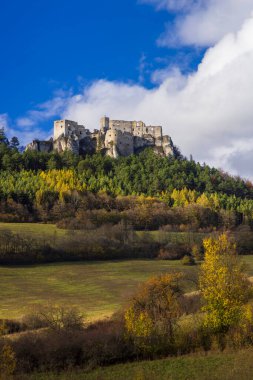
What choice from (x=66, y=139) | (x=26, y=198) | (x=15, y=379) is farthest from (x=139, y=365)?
(x=66, y=139)

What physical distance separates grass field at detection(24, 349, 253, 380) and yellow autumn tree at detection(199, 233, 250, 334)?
15.5 ft

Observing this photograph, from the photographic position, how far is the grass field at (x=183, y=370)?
32.7 m

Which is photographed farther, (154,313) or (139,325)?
(154,313)

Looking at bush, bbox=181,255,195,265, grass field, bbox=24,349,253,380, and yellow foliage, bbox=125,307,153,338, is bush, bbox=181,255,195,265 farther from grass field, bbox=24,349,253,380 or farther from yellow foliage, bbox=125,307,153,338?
grass field, bbox=24,349,253,380

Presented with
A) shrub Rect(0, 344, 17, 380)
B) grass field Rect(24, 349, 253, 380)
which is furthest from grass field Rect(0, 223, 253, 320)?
shrub Rect(0, 344, 17, 380)

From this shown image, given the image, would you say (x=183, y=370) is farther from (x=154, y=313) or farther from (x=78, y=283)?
(x=78, y=283)

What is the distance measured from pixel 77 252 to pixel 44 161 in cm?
8662

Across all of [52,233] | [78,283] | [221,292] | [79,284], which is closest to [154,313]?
[221,292]

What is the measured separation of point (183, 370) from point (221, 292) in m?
11.1

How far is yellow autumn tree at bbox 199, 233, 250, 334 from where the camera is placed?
43844mm

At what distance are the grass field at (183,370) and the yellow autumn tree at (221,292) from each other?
4.72 m

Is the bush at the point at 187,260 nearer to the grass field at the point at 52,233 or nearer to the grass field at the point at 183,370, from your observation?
the grass field at the point at 52,233

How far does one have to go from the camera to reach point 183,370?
34875 mm

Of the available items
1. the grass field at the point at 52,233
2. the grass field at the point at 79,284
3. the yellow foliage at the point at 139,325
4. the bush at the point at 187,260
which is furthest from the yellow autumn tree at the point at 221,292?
the grass field at the point at 52,233
